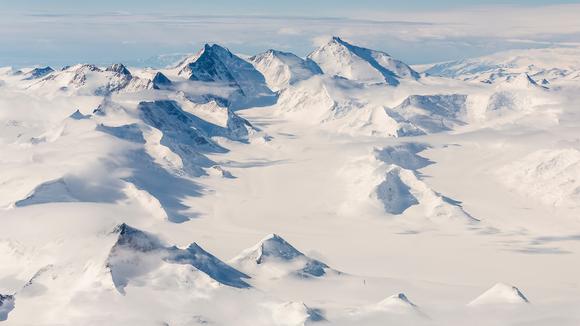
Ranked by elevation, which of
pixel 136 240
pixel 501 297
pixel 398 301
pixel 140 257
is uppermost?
pixel 136 240

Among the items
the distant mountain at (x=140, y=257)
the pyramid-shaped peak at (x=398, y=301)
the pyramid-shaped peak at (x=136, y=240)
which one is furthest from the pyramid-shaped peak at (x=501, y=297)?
the pyramid-shaped peak at (x=136, y=240)

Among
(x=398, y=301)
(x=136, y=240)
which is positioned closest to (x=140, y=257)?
(x=136, y=240)

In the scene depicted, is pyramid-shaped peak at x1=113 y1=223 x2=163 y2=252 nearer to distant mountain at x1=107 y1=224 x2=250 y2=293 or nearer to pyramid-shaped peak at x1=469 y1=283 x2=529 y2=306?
distant mountain at x1=107 y1=224 x2=250 y2=293

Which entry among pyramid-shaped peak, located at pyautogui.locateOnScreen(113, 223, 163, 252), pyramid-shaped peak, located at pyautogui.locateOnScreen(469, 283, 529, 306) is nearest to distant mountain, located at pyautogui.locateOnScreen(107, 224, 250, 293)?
A: pyramid-shaped peak, located at pyautogui.locateOnScreen(113, 223, 163, 252)

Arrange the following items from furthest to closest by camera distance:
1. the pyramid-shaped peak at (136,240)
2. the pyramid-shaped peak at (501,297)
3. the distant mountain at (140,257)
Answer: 1. the pyramid-shaped peak at (136,240)
2. the pyramid-shaped peak at (501,297)
3. the distant mountain at (140,257)

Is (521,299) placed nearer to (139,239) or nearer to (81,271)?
(139,239)

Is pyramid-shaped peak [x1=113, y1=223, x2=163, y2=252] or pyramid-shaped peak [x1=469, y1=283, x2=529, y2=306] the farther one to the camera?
pyramid-shaped peak [x1=113, y1=223, x2=163, y2=252]

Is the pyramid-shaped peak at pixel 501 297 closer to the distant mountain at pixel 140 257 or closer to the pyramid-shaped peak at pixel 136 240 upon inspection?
the distant mountain at pixel 140 257

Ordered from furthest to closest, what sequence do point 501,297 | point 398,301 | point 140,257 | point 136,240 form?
point 136,240, point 501,297, point 140,257, point 398,301

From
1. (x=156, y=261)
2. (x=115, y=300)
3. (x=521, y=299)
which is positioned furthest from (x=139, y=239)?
(x=521, y=299)

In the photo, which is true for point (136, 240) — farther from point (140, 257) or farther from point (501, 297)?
point (501, 297)

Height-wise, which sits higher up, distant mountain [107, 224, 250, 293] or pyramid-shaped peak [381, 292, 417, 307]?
distant mountain [107, 224, 250, 293]
